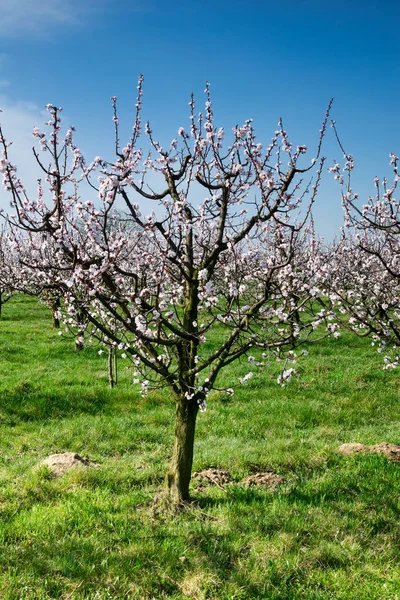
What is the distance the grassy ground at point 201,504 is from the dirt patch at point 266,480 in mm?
155

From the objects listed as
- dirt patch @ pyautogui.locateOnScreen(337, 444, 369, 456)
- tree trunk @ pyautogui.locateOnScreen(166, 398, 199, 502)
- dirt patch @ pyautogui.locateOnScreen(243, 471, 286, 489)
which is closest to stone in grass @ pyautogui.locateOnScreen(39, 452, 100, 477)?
tree trunk @ pyautogui.locateOnScreen(166, 398, 199, 502)

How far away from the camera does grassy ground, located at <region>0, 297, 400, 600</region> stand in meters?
4.52

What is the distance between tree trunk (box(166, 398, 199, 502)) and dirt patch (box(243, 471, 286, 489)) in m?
1.20

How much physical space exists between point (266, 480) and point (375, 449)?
2.25 meters

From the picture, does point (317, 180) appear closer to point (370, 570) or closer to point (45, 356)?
point (370, 570)

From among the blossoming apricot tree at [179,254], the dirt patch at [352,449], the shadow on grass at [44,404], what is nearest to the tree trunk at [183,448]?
the blossoming apricot tree at [179,254]

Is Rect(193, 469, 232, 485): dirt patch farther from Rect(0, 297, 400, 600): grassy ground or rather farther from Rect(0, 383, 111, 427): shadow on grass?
Rect(0, 383, 111, 427): shadow on grass

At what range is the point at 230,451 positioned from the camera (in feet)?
26.2

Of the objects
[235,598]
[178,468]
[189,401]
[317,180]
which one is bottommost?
[235,598]

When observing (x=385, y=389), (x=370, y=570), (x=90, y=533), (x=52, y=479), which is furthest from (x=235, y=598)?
(x=385, y=389)

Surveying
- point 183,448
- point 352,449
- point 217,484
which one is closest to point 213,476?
point 217,484

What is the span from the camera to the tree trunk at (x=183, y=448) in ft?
19.4

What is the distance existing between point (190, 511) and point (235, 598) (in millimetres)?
1537

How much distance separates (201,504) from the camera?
603 cm
